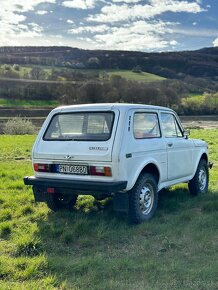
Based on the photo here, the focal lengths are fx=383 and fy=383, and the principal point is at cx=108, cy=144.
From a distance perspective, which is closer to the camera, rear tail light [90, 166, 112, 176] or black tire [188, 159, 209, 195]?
rear tail light [90, 166, 112, 176]

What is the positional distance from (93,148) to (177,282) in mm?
2475

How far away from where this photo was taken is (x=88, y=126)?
6176 mm

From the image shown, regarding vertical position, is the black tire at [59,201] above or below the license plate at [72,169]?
below

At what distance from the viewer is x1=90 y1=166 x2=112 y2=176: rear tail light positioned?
5.56 m

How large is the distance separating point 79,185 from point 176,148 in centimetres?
227

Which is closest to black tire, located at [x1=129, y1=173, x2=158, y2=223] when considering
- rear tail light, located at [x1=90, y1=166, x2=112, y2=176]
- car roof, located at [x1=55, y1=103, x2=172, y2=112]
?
rear tail light, located at [x1=90, y1=166, x2=112, y2=176]

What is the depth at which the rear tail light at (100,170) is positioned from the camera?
5.56 m

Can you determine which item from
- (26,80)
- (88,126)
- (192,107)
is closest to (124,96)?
(192,107)

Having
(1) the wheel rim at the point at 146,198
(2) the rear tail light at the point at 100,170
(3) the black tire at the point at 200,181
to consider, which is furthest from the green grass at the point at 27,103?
(2) the rear tail light at the point at 100,170

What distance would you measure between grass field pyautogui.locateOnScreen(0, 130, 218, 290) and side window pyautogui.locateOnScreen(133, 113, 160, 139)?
1.35 m

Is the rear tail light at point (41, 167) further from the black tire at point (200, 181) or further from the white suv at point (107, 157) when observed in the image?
the black tire at point (200, 181)

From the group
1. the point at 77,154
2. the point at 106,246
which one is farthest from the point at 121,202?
the point at 77,154

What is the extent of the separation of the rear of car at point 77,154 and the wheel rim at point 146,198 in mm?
699

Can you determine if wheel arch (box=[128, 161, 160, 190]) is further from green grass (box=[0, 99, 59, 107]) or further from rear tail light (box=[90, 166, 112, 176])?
green grass (box=[0, 99, 59, 107])
